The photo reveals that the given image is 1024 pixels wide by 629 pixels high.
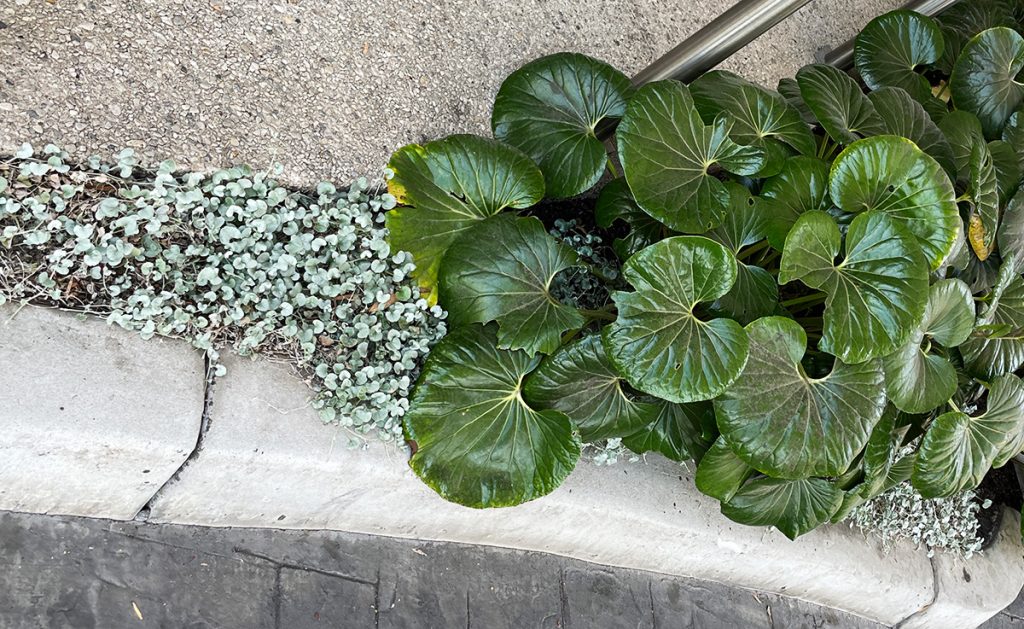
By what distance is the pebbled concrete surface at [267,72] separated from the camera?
136cm

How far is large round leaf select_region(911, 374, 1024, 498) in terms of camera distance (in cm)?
164

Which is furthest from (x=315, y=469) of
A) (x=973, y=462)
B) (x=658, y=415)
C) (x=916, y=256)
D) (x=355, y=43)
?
(x=973, y=462)

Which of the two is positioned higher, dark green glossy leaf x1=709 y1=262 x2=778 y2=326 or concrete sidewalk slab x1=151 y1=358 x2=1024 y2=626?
dark green glossy leaf x1=709 y1=262 x2=778 y2=326

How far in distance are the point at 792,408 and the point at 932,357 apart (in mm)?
347

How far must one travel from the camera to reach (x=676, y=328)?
55.8 inches

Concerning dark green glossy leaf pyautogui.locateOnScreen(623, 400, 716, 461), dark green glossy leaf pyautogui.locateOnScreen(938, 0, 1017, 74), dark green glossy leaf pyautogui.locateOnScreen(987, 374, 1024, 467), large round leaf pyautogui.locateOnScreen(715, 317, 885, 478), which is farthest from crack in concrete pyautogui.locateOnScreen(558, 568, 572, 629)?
dark green glossy leaf pyautogui.locateOnScreen(938, 0, 1017, 74)

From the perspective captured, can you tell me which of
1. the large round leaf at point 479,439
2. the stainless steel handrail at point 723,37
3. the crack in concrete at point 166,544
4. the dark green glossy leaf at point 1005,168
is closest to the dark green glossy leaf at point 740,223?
the stainless steel handrail at point 723,37

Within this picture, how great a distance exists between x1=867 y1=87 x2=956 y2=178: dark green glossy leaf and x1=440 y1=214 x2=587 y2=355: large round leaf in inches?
31.7

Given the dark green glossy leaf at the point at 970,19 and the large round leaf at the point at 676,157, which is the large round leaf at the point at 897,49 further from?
the large round leaf at the point at 676,157

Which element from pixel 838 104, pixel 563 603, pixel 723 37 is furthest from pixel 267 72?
pixel 563 603

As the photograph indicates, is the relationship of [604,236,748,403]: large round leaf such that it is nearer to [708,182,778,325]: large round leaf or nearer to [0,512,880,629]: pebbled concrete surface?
[708,182,778,325]: large round leaf

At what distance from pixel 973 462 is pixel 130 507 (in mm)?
1605

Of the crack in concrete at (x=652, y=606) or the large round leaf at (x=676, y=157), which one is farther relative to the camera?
the crack in concrete at (x=652, y=606)

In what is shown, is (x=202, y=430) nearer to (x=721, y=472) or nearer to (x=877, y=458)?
(x=721, y=472)
